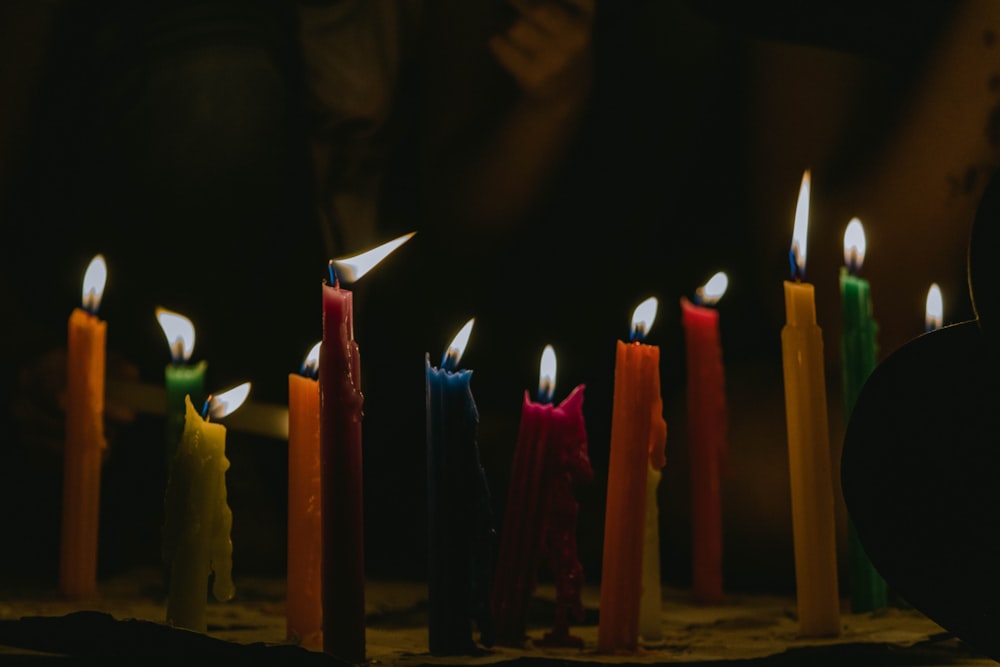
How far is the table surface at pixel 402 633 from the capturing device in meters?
0.84

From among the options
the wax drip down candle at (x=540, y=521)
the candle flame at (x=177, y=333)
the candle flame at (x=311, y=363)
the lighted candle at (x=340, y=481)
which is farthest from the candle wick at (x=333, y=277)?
the candle flame at (x=177, y=333)

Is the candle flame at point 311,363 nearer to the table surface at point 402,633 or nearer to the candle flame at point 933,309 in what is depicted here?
the table surface at point 402,633

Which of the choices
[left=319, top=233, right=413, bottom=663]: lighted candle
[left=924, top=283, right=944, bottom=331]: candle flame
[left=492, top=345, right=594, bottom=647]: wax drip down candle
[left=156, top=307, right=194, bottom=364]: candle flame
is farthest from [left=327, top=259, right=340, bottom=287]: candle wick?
[left=924, top=283, right=944, bottom=331]: candle flame

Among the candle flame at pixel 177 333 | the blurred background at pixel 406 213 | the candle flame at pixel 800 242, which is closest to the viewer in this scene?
the candle flame at pixel 800 242

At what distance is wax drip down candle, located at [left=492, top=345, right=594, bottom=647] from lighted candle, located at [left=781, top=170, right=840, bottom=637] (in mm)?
196

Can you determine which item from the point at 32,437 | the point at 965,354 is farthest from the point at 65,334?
the point at 965,354

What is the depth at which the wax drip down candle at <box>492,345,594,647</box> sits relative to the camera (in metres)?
0.98

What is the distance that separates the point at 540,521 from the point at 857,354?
392mm

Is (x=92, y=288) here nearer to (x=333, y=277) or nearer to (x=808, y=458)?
(x=333, y=277)

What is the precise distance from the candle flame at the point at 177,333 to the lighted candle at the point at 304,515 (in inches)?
10.4

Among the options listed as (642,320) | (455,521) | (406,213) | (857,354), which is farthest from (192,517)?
(406,213)

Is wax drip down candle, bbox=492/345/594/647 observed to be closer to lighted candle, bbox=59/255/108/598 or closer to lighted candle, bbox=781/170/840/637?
lighted candle, bbox=781/170/840/637

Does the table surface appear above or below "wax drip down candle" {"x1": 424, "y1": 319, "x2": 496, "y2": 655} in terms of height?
below

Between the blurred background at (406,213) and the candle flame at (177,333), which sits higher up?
the blurred background at (406,213)
